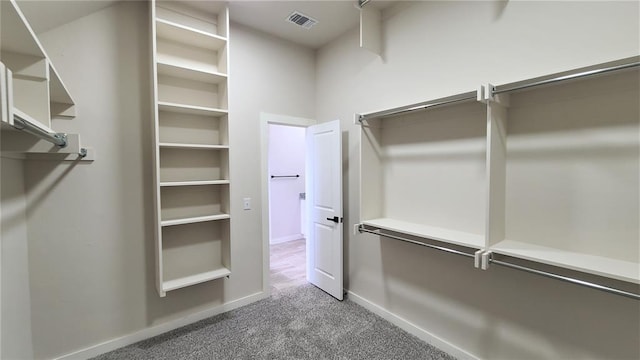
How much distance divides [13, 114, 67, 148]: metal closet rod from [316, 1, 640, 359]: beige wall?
246cm

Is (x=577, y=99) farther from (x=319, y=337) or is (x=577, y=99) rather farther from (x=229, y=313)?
(x=229, y=313)

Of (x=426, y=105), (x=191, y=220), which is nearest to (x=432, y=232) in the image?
(x=426, y=105)

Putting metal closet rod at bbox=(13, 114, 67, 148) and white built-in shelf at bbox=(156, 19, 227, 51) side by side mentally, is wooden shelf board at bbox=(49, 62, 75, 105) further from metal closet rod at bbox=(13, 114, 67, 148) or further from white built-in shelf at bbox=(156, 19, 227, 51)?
white built-in shelf at bbox=(156, 19, 227, 51)

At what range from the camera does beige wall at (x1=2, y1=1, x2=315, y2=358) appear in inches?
81.0

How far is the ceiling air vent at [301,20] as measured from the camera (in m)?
2.78

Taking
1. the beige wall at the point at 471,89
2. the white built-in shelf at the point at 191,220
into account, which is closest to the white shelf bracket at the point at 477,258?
the beige wall at the point at 471,89

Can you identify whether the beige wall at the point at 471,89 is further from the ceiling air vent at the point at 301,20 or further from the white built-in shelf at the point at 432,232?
the ceiling air vent at the point at 301,20

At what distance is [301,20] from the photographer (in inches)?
113

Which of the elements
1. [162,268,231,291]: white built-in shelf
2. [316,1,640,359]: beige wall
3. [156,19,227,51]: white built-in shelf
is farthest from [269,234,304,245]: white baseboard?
[156,19,227,51]: white built-in shelf

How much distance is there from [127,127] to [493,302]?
10.8ft

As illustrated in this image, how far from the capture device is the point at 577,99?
61.9 inches

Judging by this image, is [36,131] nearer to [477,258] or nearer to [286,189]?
[477,258]

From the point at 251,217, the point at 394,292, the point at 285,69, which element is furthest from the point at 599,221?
the point at 285,69

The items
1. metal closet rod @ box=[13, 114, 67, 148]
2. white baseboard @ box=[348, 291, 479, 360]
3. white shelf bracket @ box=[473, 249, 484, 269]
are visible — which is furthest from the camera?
white baseboard @ box=[348, 291, 479, 360]
